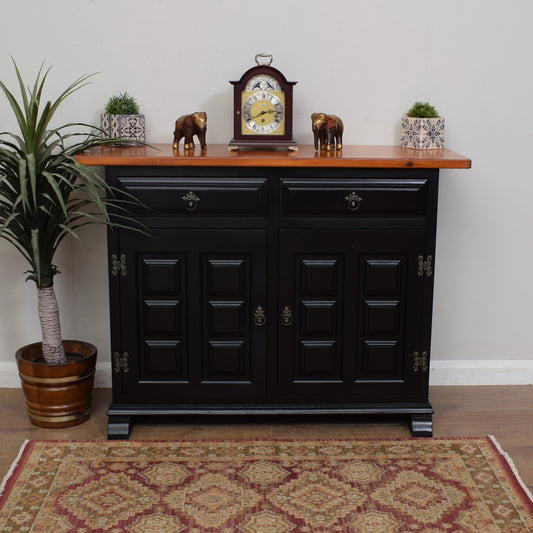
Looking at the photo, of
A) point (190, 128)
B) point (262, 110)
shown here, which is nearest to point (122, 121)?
point (190, 128)

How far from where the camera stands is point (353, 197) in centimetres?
263

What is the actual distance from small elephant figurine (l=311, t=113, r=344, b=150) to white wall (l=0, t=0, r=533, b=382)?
0.87ft

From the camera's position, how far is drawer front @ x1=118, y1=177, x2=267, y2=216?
2.60 metres

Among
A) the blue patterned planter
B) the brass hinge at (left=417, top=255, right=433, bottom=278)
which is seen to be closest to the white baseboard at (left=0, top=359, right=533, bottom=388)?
the brass hinge at (left=417, top=255, right=433, bottom=278)

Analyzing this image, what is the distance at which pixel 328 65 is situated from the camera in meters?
2.99

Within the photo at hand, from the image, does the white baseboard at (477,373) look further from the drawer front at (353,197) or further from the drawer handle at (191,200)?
the drawer handle at (191,200)

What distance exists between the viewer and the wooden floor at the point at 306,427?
2.79 m

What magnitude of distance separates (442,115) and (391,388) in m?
1.13

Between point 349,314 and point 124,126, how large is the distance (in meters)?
1.12

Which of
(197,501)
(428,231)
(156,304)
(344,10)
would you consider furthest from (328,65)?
(197,501)

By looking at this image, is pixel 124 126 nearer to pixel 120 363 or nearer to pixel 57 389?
pixel 120 363

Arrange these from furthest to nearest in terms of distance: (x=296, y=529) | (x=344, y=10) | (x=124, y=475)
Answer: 1. (x=344, y=10)
2. (x=124, y=475)
3. (x=296, y=529)

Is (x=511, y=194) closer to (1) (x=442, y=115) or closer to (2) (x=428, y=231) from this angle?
(1) (x=442, y=115)

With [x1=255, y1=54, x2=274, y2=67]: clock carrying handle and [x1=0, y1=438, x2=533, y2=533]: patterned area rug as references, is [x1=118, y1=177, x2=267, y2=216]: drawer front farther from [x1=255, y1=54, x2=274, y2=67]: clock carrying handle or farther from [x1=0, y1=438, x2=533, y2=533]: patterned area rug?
[x1=0, y1=438, x2=533, y2=533]: patterned area rug
